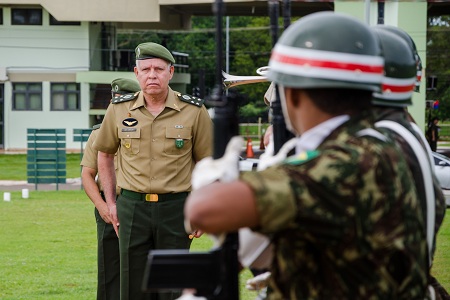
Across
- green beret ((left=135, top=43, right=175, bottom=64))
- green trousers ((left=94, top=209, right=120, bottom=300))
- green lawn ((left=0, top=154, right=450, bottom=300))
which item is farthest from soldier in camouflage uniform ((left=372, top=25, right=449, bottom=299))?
green lawn ((left=0, top=154, right=450, bottom=300))

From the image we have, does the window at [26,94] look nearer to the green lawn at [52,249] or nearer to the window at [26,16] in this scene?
the window at [26,16]

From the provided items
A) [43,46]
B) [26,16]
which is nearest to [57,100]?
[43,46]

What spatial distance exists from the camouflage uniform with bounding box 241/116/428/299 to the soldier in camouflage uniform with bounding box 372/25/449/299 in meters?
0.43

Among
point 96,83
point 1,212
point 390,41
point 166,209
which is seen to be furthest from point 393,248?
point 96,83

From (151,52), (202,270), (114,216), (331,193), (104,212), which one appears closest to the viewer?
(331,193)

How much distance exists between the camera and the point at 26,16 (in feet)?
161

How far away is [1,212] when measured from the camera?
68.8 ft

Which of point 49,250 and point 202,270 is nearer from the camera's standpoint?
point 202,270

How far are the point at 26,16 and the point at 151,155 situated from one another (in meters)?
43.1

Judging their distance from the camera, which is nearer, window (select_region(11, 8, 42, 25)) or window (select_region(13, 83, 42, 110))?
window (select_region(11, 8, 42, 25))

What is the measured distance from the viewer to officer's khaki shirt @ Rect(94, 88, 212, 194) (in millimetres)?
7477

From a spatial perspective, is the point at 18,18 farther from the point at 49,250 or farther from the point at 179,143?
the point at 179,143

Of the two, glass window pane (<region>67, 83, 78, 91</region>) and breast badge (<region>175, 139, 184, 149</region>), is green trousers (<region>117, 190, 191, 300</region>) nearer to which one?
breast badge (<region>175, 139, 184, 149</region>)

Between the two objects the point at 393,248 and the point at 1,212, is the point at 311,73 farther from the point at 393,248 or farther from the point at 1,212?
the point at 1,212
